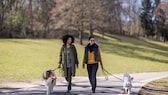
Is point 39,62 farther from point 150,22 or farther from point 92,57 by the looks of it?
point 150,22

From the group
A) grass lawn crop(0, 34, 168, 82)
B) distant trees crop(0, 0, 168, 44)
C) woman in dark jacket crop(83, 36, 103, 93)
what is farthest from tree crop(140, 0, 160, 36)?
woman in dark jacket crop(83, 36, 103, 93)

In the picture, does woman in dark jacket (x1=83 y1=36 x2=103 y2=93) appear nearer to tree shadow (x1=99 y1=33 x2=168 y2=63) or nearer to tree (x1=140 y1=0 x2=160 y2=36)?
tree shadow (x1=99 y1=33 x2=168 y2=63)

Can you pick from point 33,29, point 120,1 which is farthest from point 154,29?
point 33,29

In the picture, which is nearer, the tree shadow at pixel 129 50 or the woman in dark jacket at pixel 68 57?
the woman in dark jacket at pixel 68 57

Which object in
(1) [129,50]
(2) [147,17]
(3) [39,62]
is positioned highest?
(2) [147,17]

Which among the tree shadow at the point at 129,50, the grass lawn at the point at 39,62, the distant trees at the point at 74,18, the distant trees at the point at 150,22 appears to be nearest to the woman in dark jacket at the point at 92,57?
the grass lawn at the point at 39,62

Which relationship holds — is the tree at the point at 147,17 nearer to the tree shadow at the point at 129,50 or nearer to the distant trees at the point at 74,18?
the distant trees at the point at 74,18

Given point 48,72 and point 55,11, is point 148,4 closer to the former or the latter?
point 55,11

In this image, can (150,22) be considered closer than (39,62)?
No

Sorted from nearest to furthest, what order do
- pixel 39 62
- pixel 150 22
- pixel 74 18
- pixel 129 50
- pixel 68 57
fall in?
pixel 68 57 → pixel 39 62 → pixel 74 18 → pixel 129 50 → pixel 150 22

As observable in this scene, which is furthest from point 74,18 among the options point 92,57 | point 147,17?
point 147,17

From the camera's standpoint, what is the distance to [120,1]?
234ft

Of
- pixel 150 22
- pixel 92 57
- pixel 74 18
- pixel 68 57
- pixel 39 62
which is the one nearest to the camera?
pixel 68 57

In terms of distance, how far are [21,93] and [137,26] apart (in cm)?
7436
